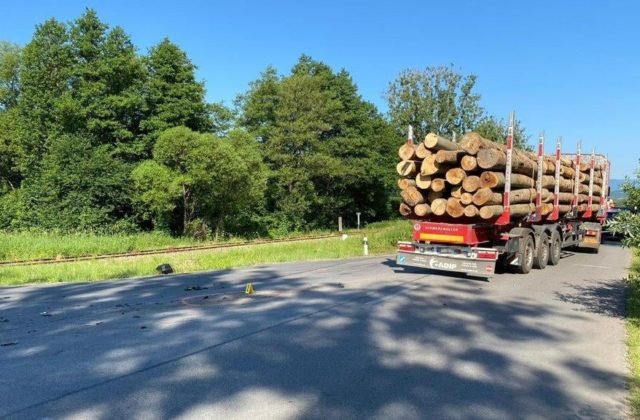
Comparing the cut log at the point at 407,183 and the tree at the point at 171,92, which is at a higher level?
the tree at the point at 171,92

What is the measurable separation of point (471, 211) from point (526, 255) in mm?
2766

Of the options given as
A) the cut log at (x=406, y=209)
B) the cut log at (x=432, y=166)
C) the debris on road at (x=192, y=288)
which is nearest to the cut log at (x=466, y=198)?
the cut log at (x=432, y=166)

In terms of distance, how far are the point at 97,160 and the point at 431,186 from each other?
75.1 ft

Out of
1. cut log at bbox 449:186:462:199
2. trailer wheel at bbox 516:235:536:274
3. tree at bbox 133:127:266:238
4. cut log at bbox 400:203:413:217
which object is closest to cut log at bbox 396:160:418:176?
cut log at bbox 400:203:413:217

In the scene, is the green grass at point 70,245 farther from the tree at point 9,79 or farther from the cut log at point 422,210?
the tree at point 9,79

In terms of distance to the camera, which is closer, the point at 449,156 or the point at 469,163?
the point at 469,163

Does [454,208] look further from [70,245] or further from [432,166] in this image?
[70,245]

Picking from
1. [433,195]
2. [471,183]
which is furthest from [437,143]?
[433,195]

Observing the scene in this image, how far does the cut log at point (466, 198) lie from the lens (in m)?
12.0

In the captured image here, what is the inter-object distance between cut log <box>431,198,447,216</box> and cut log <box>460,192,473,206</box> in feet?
1.52

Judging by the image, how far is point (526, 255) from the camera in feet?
44.7

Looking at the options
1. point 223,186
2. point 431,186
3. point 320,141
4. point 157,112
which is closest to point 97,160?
point 157,112

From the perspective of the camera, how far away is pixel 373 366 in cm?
572

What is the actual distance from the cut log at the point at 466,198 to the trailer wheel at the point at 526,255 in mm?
2329
